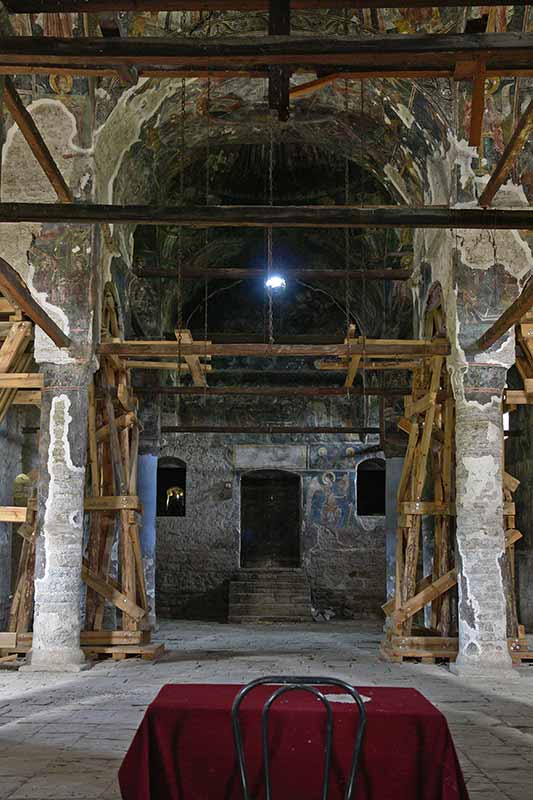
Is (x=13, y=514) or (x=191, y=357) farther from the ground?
(x=191, y=357)

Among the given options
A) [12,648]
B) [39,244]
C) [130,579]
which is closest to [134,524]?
[130,579]

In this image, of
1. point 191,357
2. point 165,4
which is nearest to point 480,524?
point 191,357

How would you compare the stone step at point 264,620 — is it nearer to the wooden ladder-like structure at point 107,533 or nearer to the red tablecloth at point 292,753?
the wooden ladder-like structure at point 107,533

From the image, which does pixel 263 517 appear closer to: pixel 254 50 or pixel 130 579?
pixel 130 579

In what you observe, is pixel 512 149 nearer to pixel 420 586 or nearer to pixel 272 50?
pixel 272 50

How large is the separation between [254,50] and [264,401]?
17.7 meters

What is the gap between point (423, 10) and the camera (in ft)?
40.0

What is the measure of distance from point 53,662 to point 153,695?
7.41 feet

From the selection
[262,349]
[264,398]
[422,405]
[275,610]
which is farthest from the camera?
[264,398]

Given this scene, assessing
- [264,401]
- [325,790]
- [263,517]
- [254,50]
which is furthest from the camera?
[263,517]

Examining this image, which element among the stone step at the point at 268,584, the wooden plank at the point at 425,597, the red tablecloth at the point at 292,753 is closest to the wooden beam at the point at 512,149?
the wooden plank at the point at 425,597

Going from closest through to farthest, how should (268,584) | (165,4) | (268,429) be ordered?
(165,4)
(268,429)
(268,584)

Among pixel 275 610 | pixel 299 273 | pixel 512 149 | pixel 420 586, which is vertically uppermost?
pixel 299 273

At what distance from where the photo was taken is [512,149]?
27.5ft
